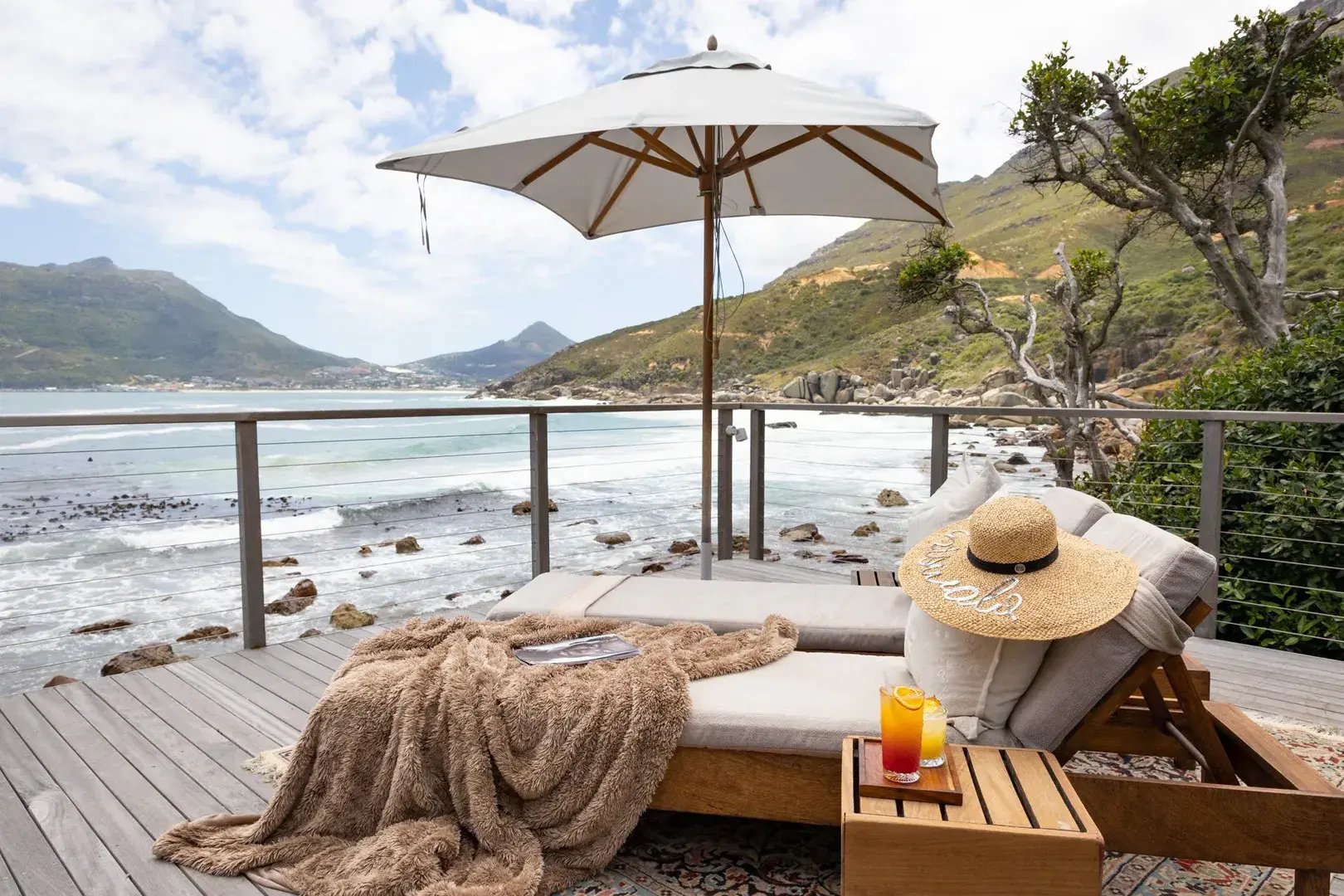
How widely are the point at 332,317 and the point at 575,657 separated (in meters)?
22.9

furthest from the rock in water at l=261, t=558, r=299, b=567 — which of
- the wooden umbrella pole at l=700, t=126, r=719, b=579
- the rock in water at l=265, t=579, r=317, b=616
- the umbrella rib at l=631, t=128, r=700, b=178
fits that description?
the umbrella rib at l=631, t=128, r=700, b=178

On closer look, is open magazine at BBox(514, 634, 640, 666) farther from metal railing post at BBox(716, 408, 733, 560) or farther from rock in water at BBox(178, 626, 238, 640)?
rock in water at BBox(178, 626, 238, 640)

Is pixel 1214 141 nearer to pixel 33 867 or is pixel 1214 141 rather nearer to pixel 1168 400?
pixel 1168 400

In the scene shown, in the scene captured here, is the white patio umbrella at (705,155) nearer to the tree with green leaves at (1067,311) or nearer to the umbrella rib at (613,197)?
the umbrella rib at (613,197)

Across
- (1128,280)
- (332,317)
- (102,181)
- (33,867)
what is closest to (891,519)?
(33,867)

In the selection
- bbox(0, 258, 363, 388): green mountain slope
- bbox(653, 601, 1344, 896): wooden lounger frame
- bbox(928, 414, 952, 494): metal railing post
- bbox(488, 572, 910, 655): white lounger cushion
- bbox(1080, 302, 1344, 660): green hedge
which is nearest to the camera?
bbox(653, 601, 1344, 896): wooden lounger frame

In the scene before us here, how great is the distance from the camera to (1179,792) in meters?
1.43

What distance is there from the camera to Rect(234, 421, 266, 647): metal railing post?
2.89 m

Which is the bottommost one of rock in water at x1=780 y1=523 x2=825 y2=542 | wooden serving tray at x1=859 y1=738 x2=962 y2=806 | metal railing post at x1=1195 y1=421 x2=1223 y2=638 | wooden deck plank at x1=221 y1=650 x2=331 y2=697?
rock in water at x1=780 y1=523 x2=825 y2=542

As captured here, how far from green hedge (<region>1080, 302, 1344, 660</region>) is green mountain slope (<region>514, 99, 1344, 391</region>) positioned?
34.9ft

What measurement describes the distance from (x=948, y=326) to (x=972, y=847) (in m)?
18.6

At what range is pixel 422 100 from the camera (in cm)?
1795

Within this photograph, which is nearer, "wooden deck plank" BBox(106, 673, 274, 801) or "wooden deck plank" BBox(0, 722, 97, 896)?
"wooden deck plank" BBox(0, 722, 97, 896)

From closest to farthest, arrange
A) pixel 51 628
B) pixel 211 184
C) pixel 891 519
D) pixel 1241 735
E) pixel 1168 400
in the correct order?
pixel 1241 735 < pixel 1168 400 < pixel 51 628 < pixel 891 519 < pixel 211 184
